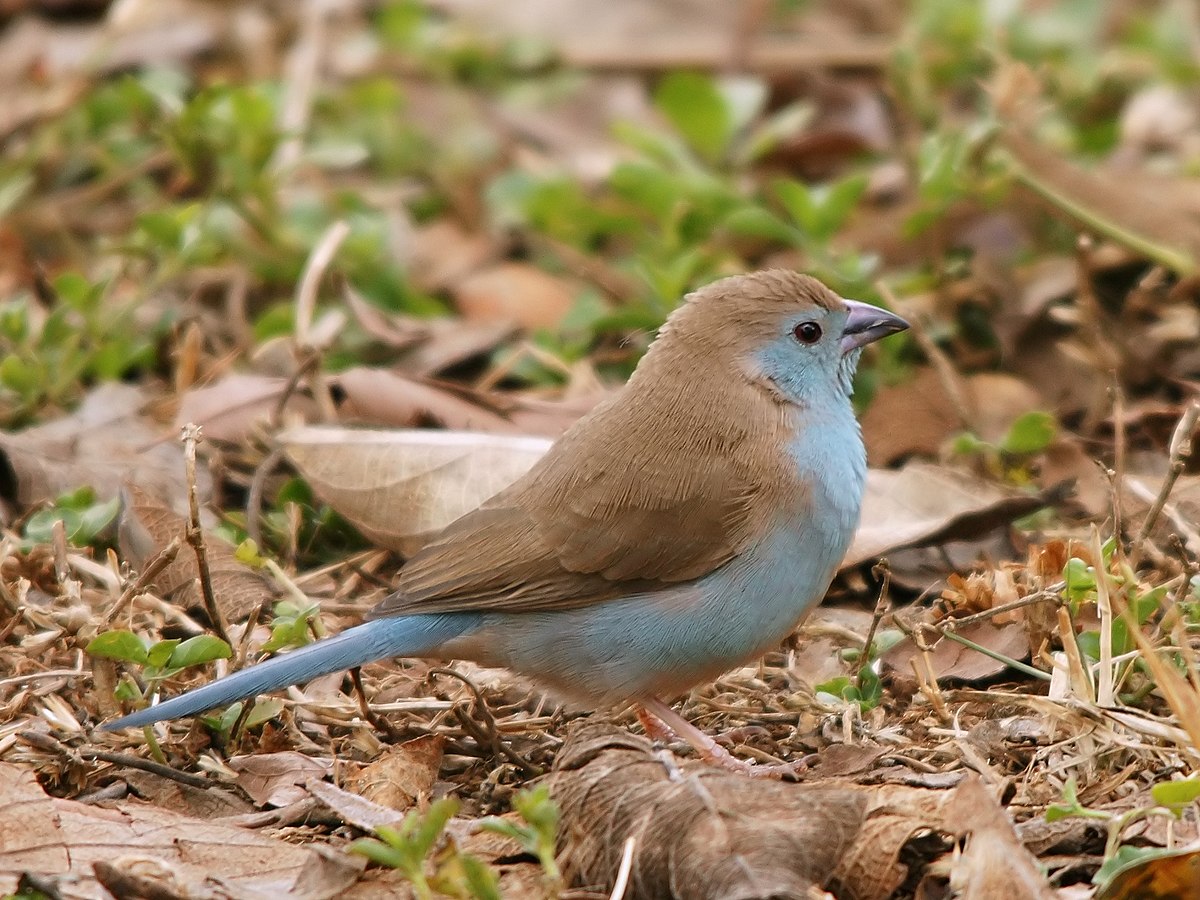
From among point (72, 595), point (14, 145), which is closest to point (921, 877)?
point (72, 595)

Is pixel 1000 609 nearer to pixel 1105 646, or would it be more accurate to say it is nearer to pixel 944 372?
pixel 1105 646

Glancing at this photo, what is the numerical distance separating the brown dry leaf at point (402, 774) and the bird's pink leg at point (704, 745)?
55cm

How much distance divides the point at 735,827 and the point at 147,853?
3.83 ft

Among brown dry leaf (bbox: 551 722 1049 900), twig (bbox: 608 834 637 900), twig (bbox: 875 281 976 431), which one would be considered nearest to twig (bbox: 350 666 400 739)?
brown dry leaf (bbox: 551 722 1049 900)

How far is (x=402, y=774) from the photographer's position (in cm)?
361

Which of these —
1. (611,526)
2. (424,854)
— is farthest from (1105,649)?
(424,854)

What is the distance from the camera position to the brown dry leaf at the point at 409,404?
5.00 metres

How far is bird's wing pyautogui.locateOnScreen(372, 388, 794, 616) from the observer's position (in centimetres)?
393

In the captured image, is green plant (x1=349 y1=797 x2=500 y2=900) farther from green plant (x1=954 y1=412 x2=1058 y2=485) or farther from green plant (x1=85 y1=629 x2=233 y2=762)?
green plant (x1=954 y1=412 x2=1058 y2=485)

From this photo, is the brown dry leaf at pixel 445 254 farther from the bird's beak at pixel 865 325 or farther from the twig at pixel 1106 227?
the bird's beak at pixel 865 325

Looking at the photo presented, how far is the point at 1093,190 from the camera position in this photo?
566 cm

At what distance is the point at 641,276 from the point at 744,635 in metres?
2.11

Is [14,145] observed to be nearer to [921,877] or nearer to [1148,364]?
[1148,364]

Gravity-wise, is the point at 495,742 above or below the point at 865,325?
below
